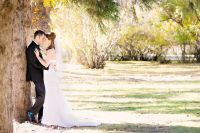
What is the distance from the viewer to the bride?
10.1 metres

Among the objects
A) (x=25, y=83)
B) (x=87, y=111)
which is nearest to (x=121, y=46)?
(x=87, y=111)

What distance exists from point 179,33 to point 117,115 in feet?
87.8

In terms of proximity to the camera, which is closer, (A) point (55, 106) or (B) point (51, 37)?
(B) point (51, 37)

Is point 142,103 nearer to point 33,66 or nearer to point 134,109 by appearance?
point 134,109

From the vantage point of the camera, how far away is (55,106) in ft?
33.8

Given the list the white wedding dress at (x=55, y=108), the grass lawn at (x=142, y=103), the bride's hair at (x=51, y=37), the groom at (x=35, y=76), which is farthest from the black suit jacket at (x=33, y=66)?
the grass lawn at (x=142, y=103)

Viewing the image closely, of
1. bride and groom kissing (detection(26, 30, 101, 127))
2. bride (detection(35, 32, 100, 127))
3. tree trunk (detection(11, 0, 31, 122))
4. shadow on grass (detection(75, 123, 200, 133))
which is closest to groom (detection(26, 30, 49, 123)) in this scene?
bride and groom kissing (detection(26, 30, 101, 127))

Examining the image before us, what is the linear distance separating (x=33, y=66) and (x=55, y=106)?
3.57 ft

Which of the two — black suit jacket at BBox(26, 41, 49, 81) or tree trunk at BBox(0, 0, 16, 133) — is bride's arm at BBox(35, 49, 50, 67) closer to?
black suit jacket at BBox(26, 41, 49, 81)

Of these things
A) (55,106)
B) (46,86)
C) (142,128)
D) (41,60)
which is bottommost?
(142,128)

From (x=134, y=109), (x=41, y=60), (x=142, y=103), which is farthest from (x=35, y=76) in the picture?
(x=142, y=103)

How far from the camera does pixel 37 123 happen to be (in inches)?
380

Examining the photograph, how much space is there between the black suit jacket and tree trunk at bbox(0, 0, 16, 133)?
2766mm

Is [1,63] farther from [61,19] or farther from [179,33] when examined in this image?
[179,33]
